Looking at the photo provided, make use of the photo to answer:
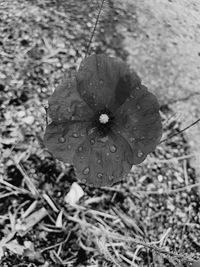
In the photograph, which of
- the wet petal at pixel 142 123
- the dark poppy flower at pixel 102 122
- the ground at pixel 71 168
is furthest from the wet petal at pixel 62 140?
the ground at pixel 71 168

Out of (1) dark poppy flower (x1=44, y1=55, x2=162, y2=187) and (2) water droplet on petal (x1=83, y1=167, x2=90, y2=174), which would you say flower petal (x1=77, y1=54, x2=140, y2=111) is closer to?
(1) dark poppy flower (x1=44, y1=55, x2=162, y2=187)

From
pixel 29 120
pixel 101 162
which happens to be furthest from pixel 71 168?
pixel 101 162

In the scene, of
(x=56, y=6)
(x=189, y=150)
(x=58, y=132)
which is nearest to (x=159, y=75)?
(x=189, y=150)

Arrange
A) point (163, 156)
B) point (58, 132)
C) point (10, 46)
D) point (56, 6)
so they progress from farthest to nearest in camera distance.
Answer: point (56, 6) < point (10, 46) < point (163, 156) < point (58, 132)

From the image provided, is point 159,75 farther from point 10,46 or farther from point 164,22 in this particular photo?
point 10,46

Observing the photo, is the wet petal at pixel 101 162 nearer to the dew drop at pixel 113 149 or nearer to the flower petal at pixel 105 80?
the dew drop at pixel 113 149

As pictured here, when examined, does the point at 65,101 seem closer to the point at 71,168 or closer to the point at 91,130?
the point at 91,130
